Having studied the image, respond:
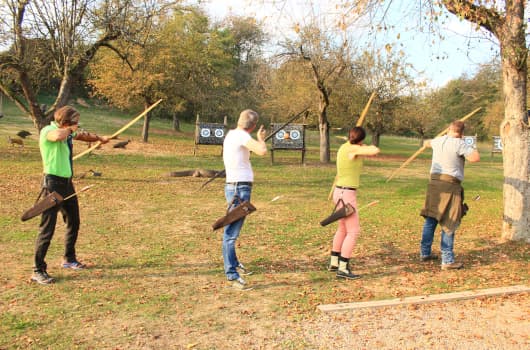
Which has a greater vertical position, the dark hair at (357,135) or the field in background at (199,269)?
A: the dark hair at (357,135)

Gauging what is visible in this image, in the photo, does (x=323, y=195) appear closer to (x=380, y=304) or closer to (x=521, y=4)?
(x=521, y=4)

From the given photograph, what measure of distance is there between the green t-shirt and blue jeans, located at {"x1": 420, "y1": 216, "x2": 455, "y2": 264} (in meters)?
4.36

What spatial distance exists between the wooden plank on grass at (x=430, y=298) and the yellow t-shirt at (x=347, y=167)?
135 cm

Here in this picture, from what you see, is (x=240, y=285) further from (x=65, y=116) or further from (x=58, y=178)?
(x=65, y=116)

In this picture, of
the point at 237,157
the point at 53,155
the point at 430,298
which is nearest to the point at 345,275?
the point at 430,298

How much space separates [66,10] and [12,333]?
11250mm

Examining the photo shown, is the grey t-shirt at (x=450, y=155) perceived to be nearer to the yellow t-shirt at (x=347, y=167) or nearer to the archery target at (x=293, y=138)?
the yellow t-shirt at (x=347, y=167)

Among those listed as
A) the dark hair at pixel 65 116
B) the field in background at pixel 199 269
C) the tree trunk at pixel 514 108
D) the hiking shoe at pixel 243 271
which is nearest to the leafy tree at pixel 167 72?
the field in background at pixel 199 269

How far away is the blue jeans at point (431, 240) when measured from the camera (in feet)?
19.2

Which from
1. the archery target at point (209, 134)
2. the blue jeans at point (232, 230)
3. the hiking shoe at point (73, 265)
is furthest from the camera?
the archery target at point (209, 134)

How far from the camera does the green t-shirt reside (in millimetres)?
5086

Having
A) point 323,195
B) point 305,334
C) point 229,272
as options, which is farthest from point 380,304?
point 323,195

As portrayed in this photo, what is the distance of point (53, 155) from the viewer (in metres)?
5.09

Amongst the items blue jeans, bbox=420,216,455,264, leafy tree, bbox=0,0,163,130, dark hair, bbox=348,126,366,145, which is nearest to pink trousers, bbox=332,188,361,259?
dark hair, bbox=348,126,366,145
